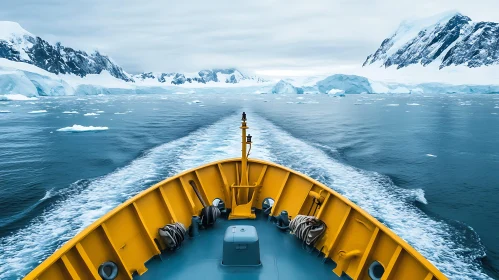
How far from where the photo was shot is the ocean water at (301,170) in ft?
24.5

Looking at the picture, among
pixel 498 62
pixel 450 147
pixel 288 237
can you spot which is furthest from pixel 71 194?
pixel 498 62

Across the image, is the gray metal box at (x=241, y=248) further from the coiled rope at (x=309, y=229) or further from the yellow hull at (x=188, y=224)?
the yellow hull at (x=188, y=224)

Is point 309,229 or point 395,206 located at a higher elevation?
point 309,229

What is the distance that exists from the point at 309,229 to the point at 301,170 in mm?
8190

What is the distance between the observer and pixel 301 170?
12.9 m

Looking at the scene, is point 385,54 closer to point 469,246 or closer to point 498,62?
point 498,62

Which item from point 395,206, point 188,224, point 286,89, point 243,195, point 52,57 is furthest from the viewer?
point 52,57

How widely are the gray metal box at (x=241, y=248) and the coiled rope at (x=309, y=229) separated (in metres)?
0.90

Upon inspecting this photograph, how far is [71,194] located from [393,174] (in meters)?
11.8

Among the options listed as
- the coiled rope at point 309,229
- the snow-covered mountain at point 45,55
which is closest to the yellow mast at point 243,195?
the coiled rope at point 309,229

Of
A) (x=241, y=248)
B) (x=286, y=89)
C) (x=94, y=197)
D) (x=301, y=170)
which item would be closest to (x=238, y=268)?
(x=241, y=248)

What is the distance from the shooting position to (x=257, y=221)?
223 inches

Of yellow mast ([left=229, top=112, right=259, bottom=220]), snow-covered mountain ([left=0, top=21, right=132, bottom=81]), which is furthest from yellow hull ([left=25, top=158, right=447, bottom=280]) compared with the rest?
snow-covered mountain ([left=0, top=21, right=132, bottom=81])

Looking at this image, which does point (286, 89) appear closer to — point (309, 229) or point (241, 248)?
point (309, 229)
